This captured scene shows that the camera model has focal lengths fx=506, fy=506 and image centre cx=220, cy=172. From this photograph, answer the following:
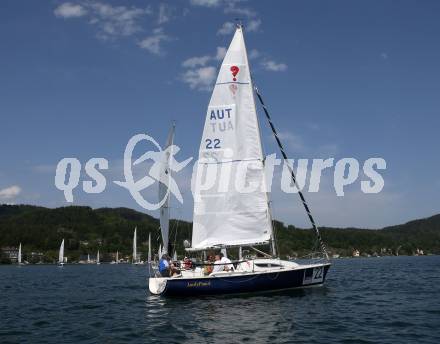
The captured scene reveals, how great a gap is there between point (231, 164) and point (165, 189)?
6812mm

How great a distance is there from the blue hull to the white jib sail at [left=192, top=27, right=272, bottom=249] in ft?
9.15

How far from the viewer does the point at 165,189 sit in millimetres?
36250

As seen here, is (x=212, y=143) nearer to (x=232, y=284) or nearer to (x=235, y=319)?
(x=232, y=284)

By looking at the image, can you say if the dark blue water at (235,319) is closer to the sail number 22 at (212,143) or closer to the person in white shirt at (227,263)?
the person in white shirt at (227,263)

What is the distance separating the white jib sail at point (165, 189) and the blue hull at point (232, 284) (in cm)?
630

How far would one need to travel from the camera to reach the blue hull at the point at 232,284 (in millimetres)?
28703

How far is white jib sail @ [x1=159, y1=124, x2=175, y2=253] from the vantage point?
1407 inches

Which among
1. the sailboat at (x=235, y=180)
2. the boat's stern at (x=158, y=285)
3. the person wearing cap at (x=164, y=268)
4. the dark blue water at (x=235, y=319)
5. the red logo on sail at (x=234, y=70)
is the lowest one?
the dark blue water at (x=235, y=319)

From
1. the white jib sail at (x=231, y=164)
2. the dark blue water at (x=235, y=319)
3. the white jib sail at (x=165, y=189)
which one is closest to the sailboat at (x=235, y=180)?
the white jib sail at (x=231, y=164)

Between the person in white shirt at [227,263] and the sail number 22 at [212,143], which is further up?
the sail number 22 at [212,143]

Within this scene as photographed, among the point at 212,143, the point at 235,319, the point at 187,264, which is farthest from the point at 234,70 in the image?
the point at 235,319

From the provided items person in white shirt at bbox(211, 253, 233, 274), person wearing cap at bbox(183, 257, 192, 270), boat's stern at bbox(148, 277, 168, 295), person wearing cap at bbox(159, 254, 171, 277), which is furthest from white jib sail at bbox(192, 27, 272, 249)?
boat's stern at bbox(148, 277, 168, 295)

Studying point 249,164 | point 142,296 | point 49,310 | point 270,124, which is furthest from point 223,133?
point 49,310

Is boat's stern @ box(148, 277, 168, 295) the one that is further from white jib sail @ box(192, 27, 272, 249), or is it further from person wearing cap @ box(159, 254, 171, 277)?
white jib sail @ box(192, 27, 272, 249)
